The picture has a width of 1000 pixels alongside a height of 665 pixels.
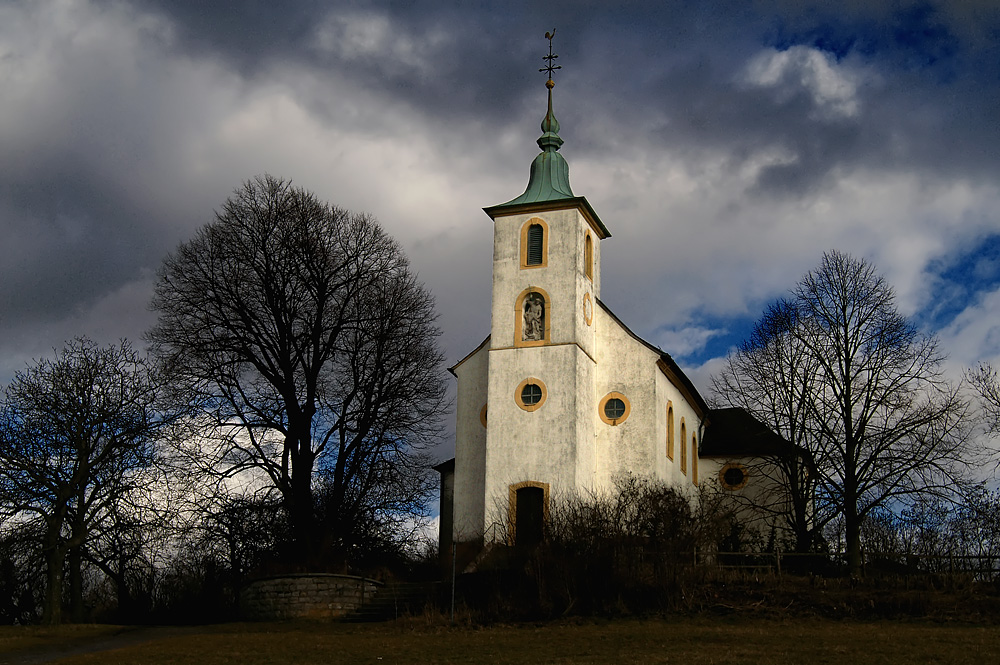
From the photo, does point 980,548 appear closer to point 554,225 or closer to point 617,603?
point 617,603

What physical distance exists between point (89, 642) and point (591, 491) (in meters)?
14.7

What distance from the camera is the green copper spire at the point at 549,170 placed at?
35.2 m

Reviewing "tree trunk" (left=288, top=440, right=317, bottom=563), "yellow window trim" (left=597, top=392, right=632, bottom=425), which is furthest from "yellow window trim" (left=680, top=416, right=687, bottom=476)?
"tree trunk" (left=288, top=440, right=317, bottom=563)

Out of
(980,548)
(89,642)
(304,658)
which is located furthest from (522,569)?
(980,548)

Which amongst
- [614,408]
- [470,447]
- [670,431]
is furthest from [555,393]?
[670,431]

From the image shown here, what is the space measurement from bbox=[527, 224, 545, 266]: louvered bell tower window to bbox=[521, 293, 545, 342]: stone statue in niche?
1134mm

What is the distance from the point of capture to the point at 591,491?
3253 cm

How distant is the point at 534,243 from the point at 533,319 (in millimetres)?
2524

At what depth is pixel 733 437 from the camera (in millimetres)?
42750

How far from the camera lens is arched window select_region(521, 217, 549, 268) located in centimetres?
3431

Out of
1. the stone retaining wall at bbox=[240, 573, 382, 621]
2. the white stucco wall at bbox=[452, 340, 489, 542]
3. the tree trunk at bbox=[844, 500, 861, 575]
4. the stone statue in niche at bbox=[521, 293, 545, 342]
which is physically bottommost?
the stone retaining wall at bbox=[240, 573, 382, 621]

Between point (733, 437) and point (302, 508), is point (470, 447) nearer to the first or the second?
point (302, 508)

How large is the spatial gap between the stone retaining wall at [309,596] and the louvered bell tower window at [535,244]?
11658 millimetres

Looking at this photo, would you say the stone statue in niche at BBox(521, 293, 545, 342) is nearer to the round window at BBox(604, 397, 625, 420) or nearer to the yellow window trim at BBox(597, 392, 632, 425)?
the yellow window trim at BBox(597, 392, 632, 425)
